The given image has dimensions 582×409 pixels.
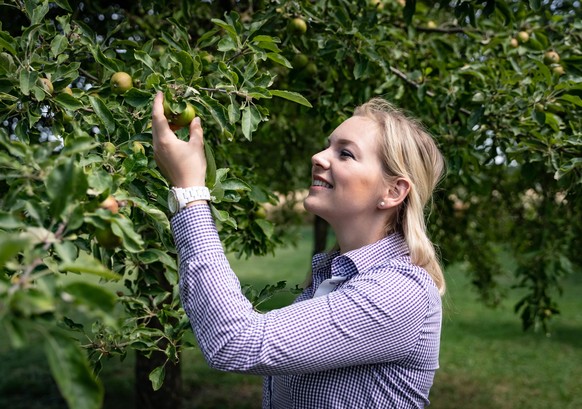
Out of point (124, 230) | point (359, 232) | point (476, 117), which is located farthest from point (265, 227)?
point (124, 230)

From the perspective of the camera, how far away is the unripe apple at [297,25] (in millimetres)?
2609

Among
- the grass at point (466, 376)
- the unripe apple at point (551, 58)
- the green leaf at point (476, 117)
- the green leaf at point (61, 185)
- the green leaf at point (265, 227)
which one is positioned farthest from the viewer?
the grass at point (466, 376)

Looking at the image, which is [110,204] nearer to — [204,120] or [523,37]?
[204,120]

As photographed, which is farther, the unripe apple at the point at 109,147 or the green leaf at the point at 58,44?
the green leaf at the point at 58,44

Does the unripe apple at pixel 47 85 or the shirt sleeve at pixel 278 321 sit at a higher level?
the unripe apple at pixel 47 85

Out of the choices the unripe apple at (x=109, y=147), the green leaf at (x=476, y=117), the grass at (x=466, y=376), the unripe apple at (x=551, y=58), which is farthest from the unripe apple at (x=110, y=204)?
the grass at (x=466, y=376)

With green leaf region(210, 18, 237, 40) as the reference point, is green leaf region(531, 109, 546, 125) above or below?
below

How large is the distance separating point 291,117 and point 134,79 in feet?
7.69

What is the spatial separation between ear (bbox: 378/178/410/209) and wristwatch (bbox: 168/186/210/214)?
0.46 meters

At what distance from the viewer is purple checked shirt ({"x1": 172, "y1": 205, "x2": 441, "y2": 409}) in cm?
133

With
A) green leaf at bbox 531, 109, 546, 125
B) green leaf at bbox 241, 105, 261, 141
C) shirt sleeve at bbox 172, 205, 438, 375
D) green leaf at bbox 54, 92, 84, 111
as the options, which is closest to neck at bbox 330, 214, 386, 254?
shirt sleeve at bbox 172, 205, 438, 375

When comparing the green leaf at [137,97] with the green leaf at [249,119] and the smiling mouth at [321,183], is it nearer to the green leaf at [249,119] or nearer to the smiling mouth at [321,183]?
the green leaf at [249,119]

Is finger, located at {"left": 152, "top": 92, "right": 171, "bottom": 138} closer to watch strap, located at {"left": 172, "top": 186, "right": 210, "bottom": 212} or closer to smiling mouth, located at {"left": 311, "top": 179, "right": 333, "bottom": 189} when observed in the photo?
watch strap, located at {"left": 172, "top": 186, "right": 210, "bottom": 212}

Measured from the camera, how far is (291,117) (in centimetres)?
431
